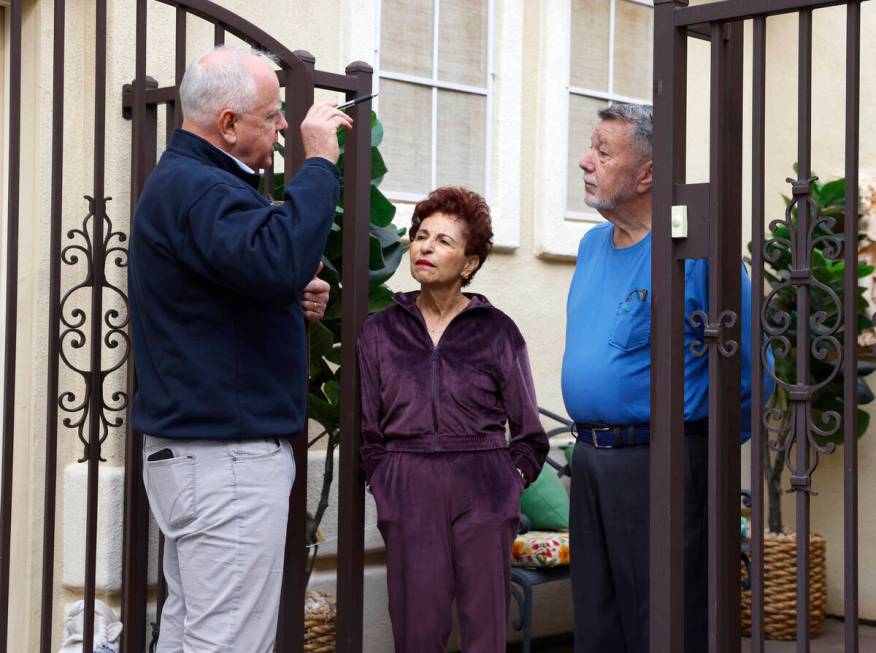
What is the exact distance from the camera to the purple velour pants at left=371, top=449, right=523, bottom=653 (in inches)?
143

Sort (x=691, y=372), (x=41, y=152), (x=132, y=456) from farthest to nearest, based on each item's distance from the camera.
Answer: (x=41, y=152)
(x=132, y=456)
(x=691, y=372)

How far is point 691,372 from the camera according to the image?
3.34 meters

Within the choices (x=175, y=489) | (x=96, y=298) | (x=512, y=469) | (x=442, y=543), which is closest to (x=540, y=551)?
(x=512, y=469)

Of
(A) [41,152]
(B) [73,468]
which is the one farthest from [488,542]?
(A) [41,152]

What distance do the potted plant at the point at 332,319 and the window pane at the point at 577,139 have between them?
5.93 ft

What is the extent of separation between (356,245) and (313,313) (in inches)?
15.4

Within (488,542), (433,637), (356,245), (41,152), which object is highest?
(41,152)

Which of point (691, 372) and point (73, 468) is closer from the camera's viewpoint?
point (691, 372)

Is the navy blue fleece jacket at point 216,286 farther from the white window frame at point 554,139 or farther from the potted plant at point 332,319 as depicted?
the white window frame at point 554,139

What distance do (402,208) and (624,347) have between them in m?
2.10

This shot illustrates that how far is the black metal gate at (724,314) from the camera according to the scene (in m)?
2.75

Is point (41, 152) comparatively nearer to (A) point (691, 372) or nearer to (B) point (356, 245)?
(B) point (356, 245)

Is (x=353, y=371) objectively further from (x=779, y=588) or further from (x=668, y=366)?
(x=779, y=588)

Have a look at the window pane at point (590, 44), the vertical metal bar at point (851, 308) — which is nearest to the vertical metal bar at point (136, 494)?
the vertical metal bar at point (851, 308)
